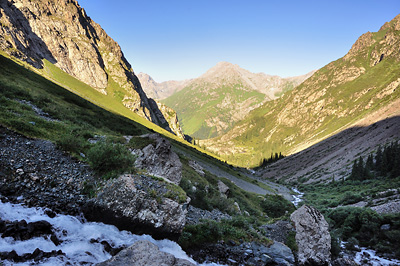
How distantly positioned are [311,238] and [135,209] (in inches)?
659

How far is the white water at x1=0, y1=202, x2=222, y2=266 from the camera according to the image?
9172 mm

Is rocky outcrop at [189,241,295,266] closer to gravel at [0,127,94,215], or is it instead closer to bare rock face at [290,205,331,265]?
bare rock face at [290,205,331,265]

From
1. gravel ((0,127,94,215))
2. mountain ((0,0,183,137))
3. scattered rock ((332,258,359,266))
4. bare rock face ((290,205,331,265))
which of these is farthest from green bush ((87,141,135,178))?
mountain ((0,0,183,137))

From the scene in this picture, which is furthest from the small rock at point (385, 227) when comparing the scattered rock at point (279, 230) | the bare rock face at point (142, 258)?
the bare rock face at point (142, 258)

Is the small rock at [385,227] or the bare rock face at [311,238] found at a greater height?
the small rock at [385,227]

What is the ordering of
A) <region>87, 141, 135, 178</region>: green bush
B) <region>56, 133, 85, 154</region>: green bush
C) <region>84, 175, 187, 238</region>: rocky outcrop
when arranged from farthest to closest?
<region>56, 133, 85, 154</region>: green bush → <region>87, 141, 135, 178</region>: green bush → <region>84, 175, 187, 238</region>: rocky outcrop

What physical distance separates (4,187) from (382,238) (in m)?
39.0

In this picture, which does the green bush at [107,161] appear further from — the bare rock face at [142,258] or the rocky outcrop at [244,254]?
the rocky outcrop at [244,254]

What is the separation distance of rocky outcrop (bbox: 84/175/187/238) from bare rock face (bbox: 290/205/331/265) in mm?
12220

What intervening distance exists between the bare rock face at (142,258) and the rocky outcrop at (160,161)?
13.3 metres

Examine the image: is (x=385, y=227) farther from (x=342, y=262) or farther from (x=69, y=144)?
(x=69, y=144)

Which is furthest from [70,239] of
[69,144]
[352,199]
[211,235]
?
[352,199]

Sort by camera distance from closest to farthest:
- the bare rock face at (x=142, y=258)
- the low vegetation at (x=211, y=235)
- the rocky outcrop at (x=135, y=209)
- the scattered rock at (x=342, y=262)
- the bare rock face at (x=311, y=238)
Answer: the bare rock face at (x=142, y=258) < the rocky outcrop at (x=135, y=209) < the low vegetation at (x=211, y=235) < the bare rock face at (x=311, y=238) < the scattered rock at (x=342, y=262)

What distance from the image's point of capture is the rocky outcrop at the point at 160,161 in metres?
24.0
